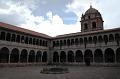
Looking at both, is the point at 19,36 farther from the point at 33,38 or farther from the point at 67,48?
the point at 67,48

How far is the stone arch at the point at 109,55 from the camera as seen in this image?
112 feet

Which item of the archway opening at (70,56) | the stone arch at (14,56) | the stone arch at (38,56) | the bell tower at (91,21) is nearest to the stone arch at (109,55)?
the archway opening at (70,56)

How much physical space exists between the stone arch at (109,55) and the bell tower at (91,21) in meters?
10.9

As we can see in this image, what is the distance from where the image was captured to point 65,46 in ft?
137

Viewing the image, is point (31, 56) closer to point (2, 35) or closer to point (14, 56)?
point (14, 56)

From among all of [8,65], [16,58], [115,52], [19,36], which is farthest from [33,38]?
[115,52]

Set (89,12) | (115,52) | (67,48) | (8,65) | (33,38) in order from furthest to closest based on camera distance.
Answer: (89,12)
(67,48)
(33,38)
(115,52)
(8,65)

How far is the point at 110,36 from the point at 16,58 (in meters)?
21.8

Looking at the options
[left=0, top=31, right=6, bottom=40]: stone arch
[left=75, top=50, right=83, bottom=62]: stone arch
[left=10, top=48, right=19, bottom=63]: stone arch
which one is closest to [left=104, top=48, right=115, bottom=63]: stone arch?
[left=75, top=50, right=83, bottom=62]: stone arch

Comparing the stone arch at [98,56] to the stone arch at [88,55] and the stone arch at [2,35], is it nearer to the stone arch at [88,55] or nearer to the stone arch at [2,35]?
the stone arch at [88,55]

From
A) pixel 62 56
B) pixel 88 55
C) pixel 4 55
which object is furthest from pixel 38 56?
pixel 88 55

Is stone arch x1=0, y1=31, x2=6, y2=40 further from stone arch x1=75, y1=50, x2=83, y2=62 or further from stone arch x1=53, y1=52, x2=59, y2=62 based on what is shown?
stone arch x1=75, y1=50, x2=83, y2=62

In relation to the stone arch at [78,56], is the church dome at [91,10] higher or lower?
higher

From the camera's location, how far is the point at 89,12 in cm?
4744
